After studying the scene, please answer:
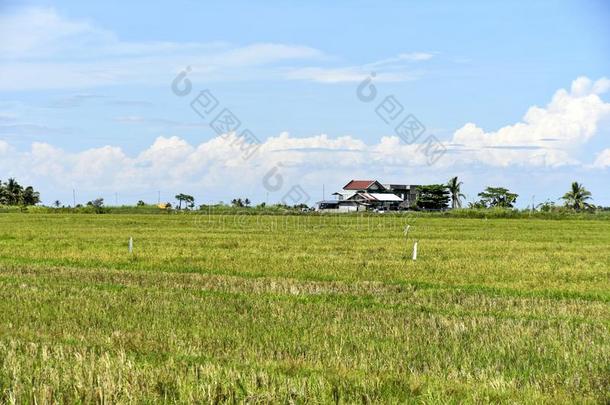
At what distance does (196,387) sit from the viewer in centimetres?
701

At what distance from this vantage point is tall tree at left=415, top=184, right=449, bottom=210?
126m

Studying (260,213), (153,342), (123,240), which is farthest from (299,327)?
(260,213)

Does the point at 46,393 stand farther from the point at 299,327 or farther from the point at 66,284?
the point at 66,284

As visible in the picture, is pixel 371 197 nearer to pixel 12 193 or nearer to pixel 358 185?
pixel 358 185

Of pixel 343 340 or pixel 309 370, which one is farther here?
pixel 343 340

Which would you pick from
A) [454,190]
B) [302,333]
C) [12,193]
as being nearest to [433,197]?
[454,190]

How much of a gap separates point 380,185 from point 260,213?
4366 cm

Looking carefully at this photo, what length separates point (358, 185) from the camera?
12838 centimetres

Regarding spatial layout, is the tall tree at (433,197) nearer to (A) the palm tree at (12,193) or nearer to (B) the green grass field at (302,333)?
(A) the palm tree at (12,193)

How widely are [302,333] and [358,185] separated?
119 metres

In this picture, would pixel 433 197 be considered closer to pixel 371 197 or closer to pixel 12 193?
pixel 371 197

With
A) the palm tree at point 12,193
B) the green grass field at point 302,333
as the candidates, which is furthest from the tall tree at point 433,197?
the green grass field at point 302,333

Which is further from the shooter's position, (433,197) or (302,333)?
(433,197)

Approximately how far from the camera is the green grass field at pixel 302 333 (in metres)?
7.13
